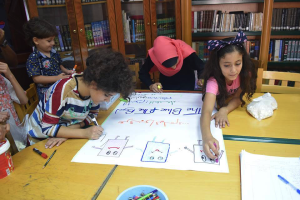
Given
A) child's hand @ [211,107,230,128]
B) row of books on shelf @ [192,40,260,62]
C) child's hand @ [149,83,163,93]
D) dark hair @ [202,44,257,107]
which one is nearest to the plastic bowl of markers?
child's hand @ [211,107,230,128]

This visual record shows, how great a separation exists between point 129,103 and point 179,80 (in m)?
0.60

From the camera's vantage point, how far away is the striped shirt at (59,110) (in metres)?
1.06

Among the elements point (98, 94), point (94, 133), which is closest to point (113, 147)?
point (94, 133)

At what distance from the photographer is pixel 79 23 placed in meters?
2.42

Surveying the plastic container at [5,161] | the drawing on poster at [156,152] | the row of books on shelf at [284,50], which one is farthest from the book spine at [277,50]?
the plastic container at [5,161]

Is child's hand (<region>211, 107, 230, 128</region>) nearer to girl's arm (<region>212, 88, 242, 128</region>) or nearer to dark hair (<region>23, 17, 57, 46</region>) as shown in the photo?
girl's arm (<region>212, 88, 242, 128</region>)

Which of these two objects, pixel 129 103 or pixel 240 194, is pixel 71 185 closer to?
pixel 240 194

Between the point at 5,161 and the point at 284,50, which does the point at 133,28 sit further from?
the point at 5,161

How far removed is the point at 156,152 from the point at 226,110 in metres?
0.48

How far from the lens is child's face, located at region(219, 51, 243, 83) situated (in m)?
1.21

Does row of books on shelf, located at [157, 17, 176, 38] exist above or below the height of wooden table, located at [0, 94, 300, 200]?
above

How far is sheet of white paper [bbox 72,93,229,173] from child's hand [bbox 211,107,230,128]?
3 cm

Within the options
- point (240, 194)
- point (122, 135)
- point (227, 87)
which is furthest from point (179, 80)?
point (240, 194)

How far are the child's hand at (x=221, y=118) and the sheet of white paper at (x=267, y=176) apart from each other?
0.80 ft
